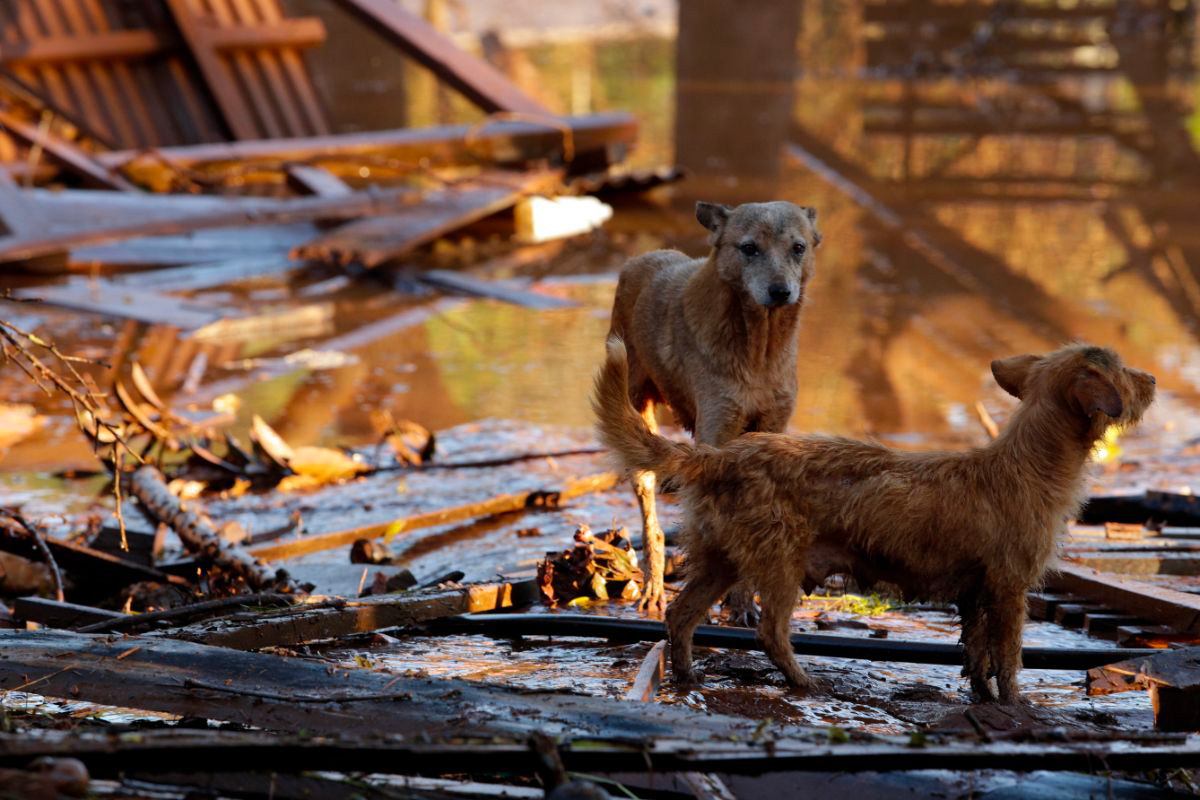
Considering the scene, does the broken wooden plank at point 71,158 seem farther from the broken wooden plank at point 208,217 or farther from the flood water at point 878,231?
the flood water at point 878,231

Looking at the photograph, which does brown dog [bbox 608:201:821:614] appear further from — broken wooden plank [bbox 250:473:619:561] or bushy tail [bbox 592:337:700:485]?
bushy tail [bbox 592:337:700:485]

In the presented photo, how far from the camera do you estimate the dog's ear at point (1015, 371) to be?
557cm

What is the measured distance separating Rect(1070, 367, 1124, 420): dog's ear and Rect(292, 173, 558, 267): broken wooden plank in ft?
32.1

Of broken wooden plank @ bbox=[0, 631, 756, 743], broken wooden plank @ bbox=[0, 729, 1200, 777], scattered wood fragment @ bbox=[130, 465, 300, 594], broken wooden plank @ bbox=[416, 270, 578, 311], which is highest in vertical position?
broken wooden plank @ bbox=[0, 729, 1200, 777]

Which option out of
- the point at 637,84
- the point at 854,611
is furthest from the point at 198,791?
the point at 637,84

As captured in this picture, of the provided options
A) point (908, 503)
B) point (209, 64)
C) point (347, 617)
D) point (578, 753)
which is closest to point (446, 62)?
point (209, 64)

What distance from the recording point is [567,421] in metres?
9.96

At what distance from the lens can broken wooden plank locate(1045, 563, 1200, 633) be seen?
19.2 ft

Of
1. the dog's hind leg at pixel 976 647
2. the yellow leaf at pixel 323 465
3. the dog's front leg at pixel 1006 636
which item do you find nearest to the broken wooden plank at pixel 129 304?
the yellow leaf at pixel 323 465

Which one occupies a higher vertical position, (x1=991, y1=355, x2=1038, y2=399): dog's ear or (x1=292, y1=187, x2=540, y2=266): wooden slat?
(x1=991, y1=355, x2=1038, y2=399): dog's ear

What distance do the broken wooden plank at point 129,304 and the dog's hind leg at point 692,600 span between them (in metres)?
7.90

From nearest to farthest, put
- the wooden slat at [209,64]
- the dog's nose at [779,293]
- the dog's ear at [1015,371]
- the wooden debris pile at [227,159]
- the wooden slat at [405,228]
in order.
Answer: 1. the dog's ear at [1015,371]
2. the dog's nose at [779,293]
3. the wooden debris pile at [227,159]
4. the wooden slat at [405,228]
5. the wooden slat at [209,64]

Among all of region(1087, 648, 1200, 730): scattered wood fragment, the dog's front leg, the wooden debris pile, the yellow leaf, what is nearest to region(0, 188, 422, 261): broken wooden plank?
the wooden debris pile

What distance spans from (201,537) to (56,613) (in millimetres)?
1060
